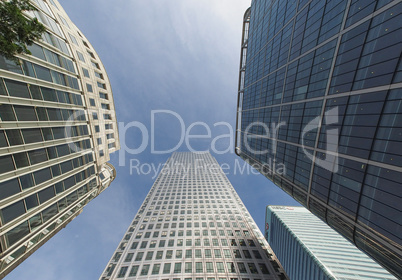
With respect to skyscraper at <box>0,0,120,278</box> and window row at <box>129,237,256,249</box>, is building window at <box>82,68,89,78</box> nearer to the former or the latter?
skyscraper at <box>0,0,120,278</box>

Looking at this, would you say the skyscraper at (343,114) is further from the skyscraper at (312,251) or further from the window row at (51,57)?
the skyscraper at (312,251)

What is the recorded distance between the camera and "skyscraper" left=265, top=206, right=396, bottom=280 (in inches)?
1754

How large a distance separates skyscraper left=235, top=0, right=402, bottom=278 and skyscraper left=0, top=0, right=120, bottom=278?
Result: 36.8 meters

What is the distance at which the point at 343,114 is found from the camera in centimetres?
2019

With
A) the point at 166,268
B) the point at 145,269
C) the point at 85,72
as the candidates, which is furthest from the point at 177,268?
the point at 85,72

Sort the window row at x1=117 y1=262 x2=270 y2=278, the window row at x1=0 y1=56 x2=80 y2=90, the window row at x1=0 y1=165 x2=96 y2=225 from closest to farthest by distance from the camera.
→ 1. the window row at x1=0 y1=165 x2=96 y2=225
2. the window row at x1=0 y1=56 x2=80 y2=90
3. the window row at x1=117 y1=262 x2=270 y2=278

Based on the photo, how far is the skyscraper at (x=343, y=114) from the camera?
15.4 meters

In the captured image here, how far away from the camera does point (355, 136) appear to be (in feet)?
61.4

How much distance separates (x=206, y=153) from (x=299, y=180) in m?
102

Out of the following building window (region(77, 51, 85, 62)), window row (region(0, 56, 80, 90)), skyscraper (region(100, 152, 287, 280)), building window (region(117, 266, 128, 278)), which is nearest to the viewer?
window row (region(0, 56, 80, 90))

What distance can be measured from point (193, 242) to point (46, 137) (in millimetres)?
39724

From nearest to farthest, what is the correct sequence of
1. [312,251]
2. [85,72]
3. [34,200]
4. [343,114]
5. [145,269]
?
[34,200], [343,114], [85,72], [145,269], [312,251]

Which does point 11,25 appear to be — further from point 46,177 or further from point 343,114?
point 343,114

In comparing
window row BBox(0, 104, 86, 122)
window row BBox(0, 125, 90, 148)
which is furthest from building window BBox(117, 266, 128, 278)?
window row BBox(0, 104, 86, 122)
